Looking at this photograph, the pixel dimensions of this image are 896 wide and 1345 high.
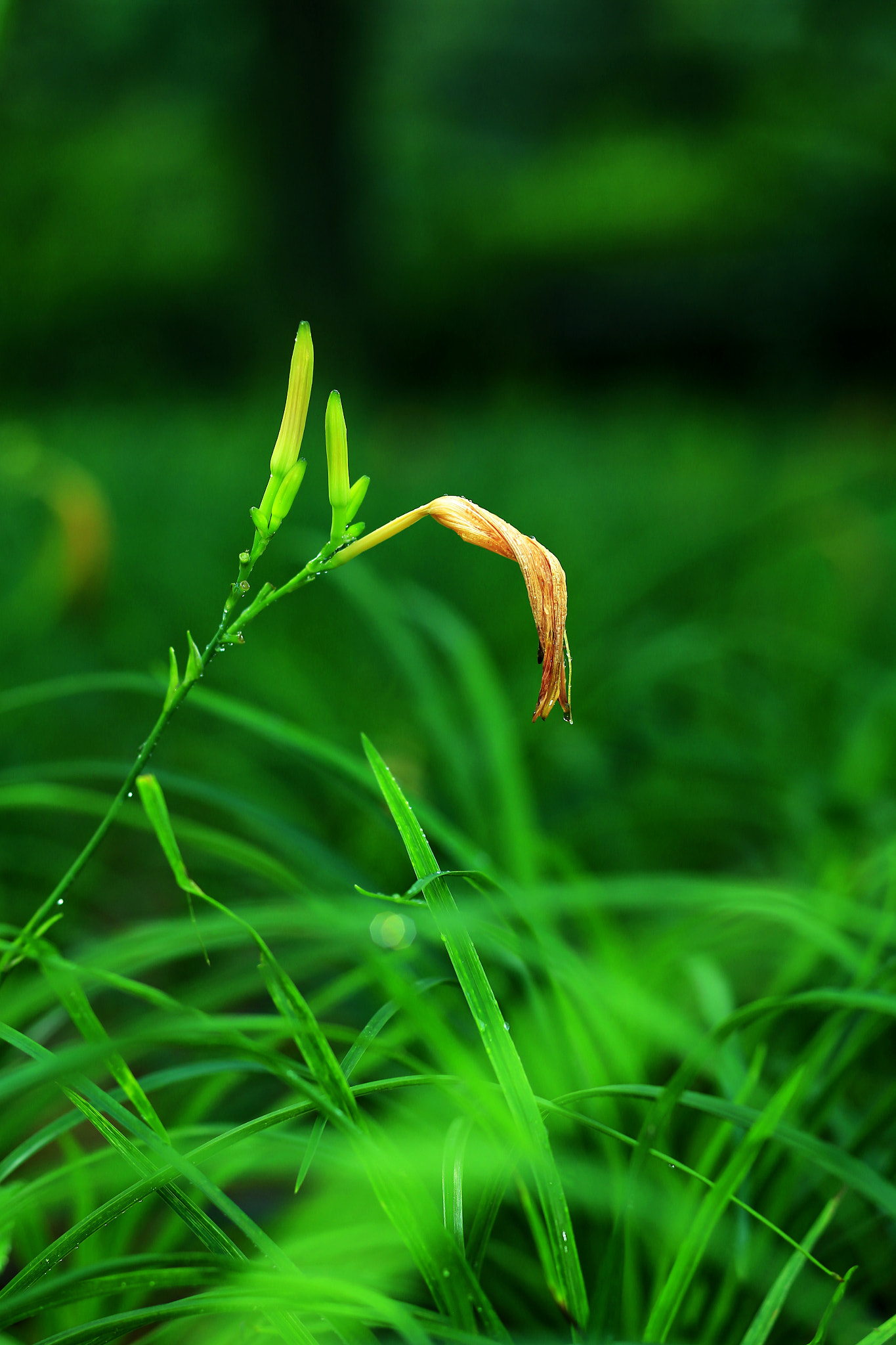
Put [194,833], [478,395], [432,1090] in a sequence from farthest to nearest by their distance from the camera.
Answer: [478,395], [432,1090], [194,833]

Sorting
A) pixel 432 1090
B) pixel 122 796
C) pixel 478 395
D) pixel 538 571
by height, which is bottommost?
pixel 478 395

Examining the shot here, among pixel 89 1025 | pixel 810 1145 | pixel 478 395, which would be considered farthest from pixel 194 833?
pixel 478 395

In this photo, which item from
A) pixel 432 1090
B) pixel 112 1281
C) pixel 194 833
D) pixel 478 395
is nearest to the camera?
pixel 112 1281

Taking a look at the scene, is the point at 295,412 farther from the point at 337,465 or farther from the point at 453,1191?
the point at 453,1191

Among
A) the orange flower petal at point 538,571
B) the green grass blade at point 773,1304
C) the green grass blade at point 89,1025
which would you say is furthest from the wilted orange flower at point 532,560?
the green grass blade at point 773,1304

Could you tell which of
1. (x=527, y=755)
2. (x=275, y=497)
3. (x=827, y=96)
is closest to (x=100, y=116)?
(x=827, y=96)

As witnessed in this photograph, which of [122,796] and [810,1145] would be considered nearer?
[122,796]
